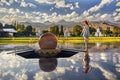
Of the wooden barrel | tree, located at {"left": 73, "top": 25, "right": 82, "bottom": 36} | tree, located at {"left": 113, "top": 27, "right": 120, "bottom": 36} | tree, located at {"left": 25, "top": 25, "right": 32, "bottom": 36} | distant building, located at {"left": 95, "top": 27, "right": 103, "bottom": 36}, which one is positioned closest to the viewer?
the wooden barrel

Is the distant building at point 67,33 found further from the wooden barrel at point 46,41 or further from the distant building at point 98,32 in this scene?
the wooden barrel at point 46,41

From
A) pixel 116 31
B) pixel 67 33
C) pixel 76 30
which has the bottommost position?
pixel 67 33

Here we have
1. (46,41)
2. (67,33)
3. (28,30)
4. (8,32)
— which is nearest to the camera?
(46,41)

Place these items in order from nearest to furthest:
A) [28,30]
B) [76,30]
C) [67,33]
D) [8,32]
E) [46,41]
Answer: [46,41] < [28,30] < [8,32] < [76,30] < [67,33]

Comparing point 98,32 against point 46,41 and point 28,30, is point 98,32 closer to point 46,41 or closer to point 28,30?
point 28,30

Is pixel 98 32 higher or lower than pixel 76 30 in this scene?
lower

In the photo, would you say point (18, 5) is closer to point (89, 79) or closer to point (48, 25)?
point (48, 25)

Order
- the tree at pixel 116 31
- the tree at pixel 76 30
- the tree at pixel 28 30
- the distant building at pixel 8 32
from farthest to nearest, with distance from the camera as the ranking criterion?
the tree at pixel 116 31 < the tree at pixel 76 30 < the distant building at pixel 8 32 < the tree at pixel 28 30

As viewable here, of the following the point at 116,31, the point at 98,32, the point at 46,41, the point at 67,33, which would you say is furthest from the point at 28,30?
the point at 46,41

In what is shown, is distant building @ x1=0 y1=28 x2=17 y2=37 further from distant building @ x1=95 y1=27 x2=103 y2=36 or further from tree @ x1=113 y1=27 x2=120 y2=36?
tree @ x1=113 y1=27 x2=120 y2=36

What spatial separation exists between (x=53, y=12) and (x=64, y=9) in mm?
1325

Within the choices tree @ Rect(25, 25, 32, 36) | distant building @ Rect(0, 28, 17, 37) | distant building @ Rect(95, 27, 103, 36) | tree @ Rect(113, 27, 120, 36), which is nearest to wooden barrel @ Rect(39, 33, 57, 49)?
tree @ Rect(25, 25, 32, 36)

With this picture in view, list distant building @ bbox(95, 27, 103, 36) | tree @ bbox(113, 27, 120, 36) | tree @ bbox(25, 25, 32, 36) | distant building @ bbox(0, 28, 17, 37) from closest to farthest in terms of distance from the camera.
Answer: tree @ bbox(25, 25, 32, 36) < distant building @ bbox(0, 28, 17, 37) < tree @ bbox(113, 27, 120, 36) < distant building @ bbox(95, 27, 103, 36)

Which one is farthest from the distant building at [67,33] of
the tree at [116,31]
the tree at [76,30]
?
the tree at [116,31]
